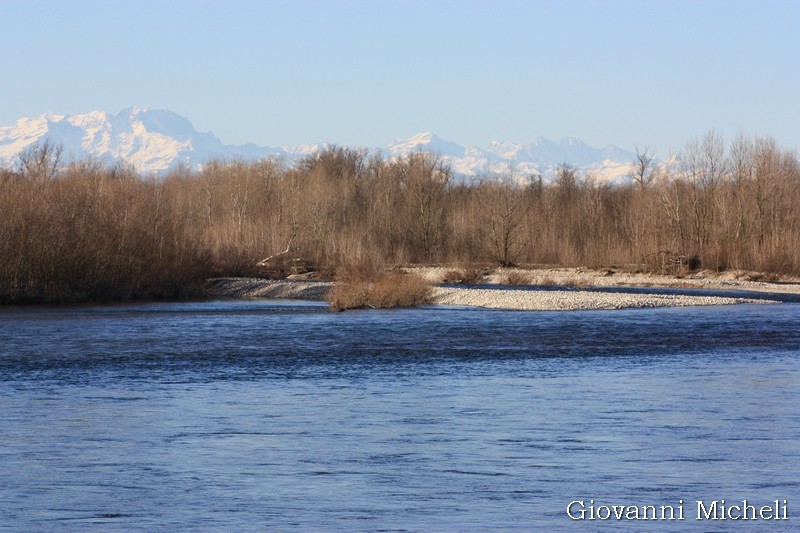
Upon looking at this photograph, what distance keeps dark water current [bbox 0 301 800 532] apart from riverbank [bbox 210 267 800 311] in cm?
1214

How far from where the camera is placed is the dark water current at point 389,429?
11.5 meters

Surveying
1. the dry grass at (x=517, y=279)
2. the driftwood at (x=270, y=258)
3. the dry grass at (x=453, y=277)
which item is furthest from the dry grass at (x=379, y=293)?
the driftwood at (x=270, y=258)

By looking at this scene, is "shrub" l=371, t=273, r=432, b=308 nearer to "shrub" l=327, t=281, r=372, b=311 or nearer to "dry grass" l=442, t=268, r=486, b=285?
"shrub" l=327, t=281, r=372, b=311

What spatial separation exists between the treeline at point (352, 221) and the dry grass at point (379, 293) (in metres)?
4.83

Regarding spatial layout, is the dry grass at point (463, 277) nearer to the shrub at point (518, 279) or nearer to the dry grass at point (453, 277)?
the dry grass at point (453, 277)

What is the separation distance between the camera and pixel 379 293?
44438 millimetres

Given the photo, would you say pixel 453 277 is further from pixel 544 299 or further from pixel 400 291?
pixel 400 291

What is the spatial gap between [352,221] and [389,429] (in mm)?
71053

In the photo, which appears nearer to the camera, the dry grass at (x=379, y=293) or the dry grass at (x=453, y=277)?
the dry grass at (x=379, y=293)

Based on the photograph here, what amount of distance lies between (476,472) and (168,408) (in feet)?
24.4

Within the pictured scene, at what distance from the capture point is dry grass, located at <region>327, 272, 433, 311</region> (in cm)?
4341

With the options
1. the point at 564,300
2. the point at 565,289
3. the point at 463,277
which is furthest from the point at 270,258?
the point at 564,300

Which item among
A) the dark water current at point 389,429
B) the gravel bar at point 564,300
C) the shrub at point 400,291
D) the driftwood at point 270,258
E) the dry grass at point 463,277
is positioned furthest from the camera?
the driftwood at point 270,258

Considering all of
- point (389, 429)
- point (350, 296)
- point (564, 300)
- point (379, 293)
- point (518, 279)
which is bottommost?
point (389, 429)
